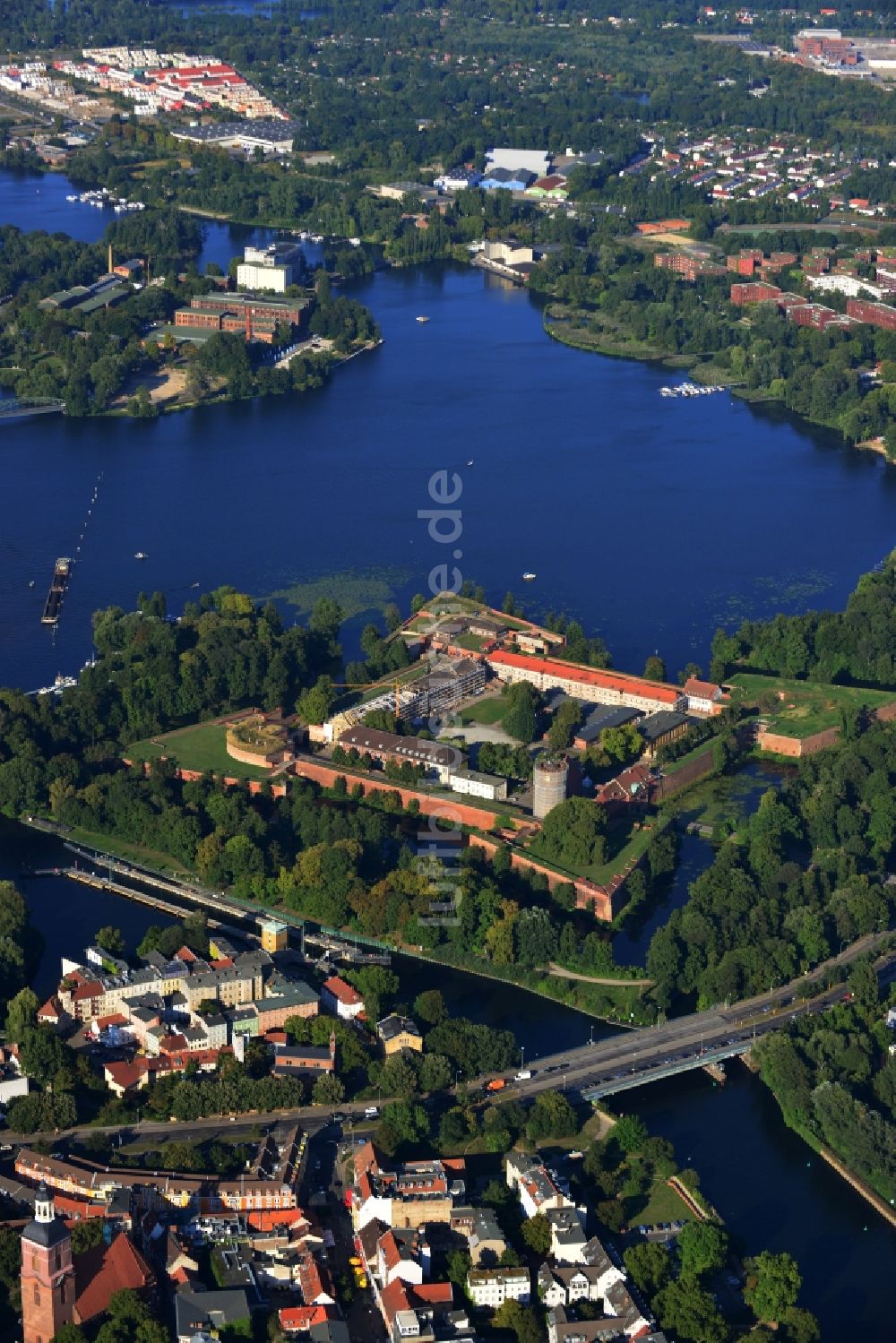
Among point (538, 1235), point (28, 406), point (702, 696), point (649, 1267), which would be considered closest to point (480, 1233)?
point (538, 1235)

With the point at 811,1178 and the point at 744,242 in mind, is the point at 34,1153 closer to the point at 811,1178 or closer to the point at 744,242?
the point at 811,1178

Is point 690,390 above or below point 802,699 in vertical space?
below

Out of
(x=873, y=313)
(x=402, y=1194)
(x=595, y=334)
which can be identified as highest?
(x=402, y=1194)

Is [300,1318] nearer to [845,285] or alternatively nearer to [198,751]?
[198,751]

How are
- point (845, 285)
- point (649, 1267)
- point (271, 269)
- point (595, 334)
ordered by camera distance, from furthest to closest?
point (845, 285) → point (271, 269) → point (595, 334) → point (649, 1267)

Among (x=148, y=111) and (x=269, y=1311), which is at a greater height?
(x=269, y=1311)

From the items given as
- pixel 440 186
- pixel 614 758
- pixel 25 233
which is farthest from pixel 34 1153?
pixel 440 186
